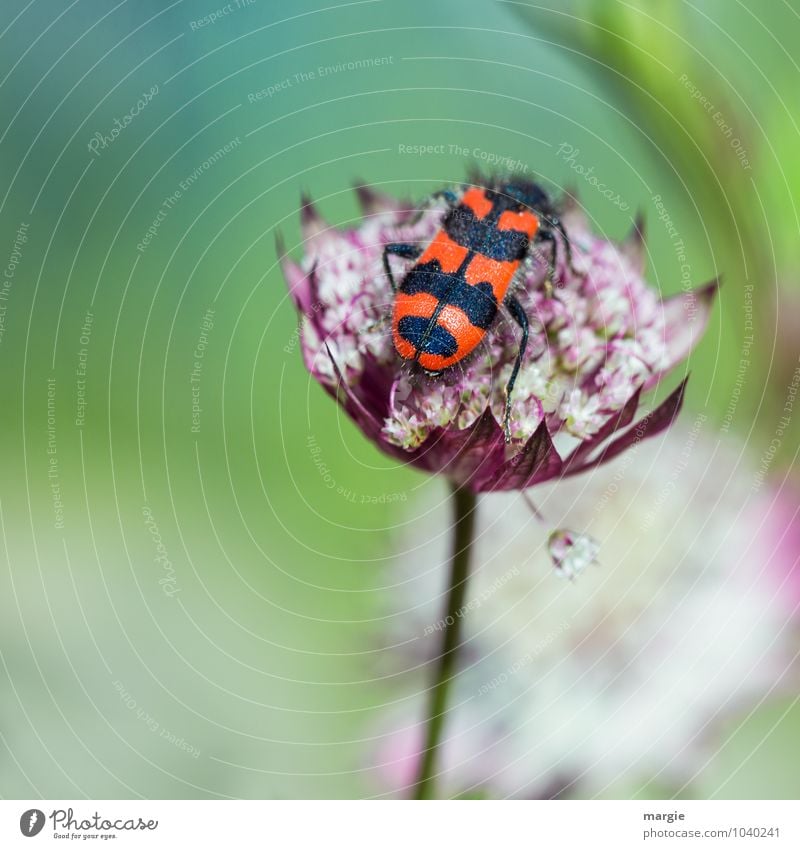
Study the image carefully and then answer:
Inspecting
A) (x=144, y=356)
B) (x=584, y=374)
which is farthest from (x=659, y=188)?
(x=144, y=356)

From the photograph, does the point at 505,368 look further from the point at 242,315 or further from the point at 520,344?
the point at 242,315

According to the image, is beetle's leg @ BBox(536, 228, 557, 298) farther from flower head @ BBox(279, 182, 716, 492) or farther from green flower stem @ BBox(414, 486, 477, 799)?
green flower stem @ BBox(414, 486, 477, 799)

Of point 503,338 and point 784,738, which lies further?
point 784,738

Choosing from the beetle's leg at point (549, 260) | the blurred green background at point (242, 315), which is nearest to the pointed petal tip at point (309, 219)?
the blurred green background at point (242, 315)

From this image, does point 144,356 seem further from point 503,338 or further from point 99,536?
point 503,338

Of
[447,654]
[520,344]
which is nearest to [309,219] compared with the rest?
[520,344]

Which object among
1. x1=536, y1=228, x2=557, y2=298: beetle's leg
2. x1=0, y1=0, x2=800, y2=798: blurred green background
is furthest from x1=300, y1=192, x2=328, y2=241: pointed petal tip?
x1=536, y1=228, x2=557, y2=298: beetle's leg
